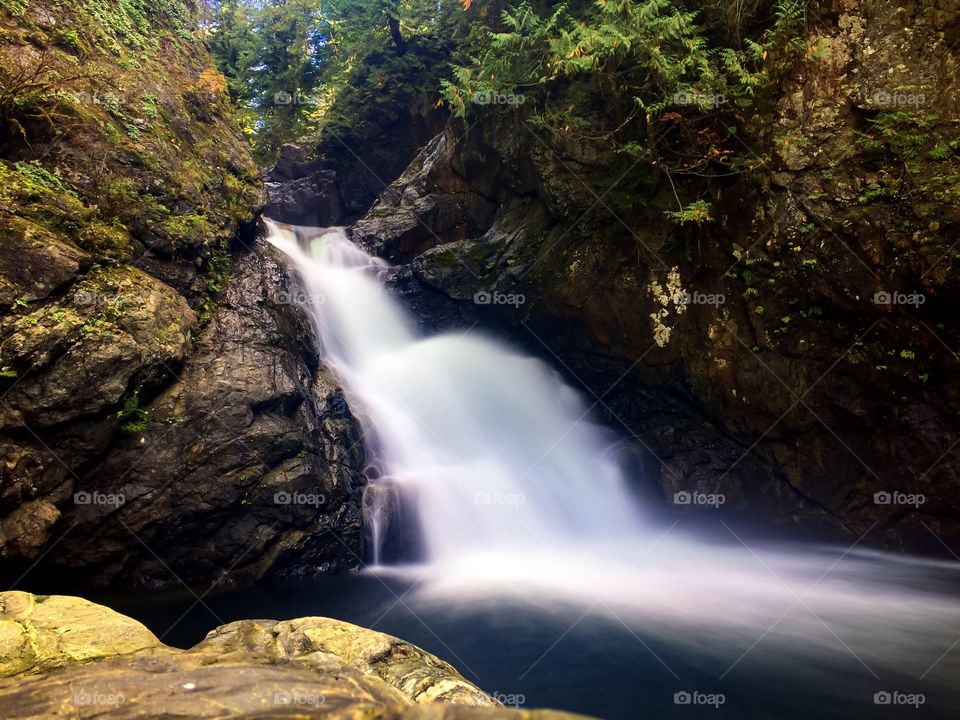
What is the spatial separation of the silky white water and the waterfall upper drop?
31mm

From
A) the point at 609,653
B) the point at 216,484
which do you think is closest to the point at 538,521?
the point at 609,653

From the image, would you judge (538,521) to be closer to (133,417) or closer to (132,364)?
(133,417)

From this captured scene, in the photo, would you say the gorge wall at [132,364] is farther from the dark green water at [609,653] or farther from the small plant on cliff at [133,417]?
the dark green water at [609,653]

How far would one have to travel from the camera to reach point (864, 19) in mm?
8547

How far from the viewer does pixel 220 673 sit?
320 centimetres

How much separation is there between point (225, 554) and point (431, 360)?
6.32m

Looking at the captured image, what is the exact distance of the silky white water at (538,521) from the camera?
6.99m

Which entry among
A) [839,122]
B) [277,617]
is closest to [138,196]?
[277,617]

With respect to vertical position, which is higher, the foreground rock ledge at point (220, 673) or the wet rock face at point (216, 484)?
the wet rock face at point (216, 484)

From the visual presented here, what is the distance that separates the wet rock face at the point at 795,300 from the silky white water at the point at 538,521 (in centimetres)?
104

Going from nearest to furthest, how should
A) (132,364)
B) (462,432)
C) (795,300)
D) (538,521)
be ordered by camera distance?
(132,364) → (795,300) → (538,521) → (462,432)

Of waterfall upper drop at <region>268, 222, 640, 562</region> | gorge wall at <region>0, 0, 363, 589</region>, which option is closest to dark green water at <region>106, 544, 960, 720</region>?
gorge wall at <region>0, 0, 363, 589</region>

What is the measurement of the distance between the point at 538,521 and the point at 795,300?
18.9 feet

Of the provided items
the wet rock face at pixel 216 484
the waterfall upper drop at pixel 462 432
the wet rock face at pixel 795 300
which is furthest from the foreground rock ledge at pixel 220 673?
the wet rock face at pixel 795 300
